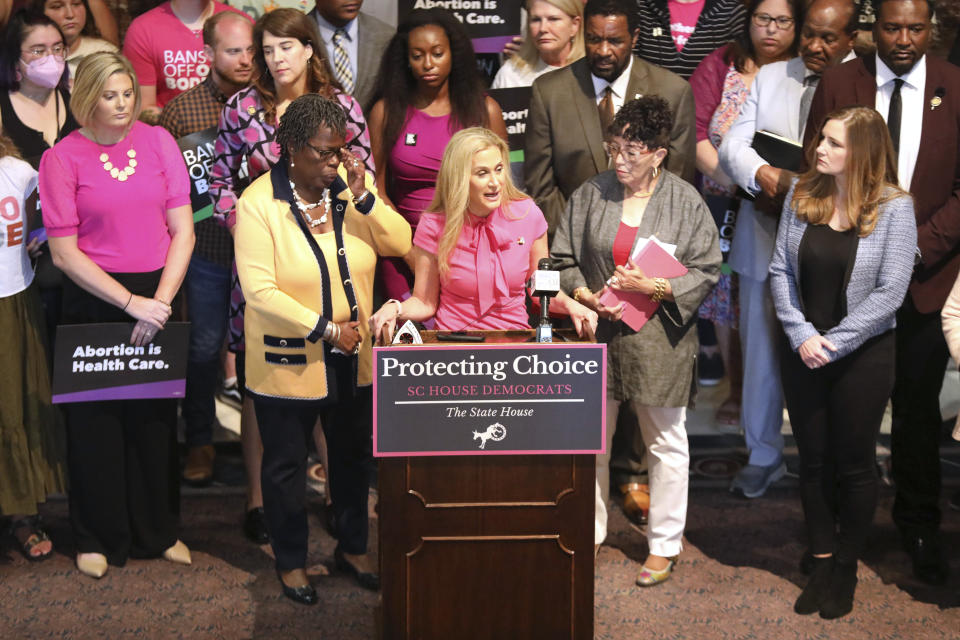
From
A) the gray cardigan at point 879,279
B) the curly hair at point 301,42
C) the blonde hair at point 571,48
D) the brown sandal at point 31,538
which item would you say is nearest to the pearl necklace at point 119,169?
the curly hair at point 301,42

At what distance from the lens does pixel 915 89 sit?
435cm

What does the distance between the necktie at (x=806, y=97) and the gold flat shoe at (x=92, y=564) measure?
3.19 metres

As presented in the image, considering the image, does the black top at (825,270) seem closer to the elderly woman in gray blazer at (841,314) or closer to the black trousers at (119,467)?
the elderly woman in gray blazer at (841,314)

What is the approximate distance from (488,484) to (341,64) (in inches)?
98.2

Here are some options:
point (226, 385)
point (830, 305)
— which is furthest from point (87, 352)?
point (830, 305)

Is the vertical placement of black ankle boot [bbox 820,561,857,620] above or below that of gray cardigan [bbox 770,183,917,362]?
below

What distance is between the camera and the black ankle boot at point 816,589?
13.5 ft

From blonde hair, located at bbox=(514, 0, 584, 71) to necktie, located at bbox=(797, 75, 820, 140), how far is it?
1011 millimetres

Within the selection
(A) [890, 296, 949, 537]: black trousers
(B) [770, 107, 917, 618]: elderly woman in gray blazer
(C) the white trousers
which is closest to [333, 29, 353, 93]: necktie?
(C) the white trousers

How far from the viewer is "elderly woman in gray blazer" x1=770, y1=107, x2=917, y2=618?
158 inches

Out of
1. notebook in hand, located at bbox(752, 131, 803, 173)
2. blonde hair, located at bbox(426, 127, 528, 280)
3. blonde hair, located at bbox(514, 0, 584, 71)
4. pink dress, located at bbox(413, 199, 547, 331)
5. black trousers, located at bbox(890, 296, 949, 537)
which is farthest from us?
blonde hair, located at bbox(514, 0, 584, 71)

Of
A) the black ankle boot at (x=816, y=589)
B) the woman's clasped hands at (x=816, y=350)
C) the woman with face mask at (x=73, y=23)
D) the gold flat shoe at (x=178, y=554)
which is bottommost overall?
the gold flat shoe at (x=178, y=554)

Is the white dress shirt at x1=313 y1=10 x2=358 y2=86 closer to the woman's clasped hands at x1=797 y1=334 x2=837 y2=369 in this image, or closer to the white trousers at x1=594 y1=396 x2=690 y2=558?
the white trousers at x1=594 y1=396 x2=690 y2=558

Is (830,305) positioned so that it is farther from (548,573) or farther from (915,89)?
(548,573)
